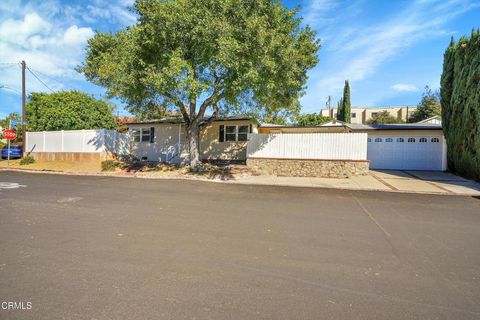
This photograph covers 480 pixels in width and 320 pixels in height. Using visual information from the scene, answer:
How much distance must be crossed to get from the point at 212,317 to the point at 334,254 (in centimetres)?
235

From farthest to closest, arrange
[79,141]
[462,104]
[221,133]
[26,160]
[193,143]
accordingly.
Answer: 1. [221,133]
2. [26,160]
3. [79,141]
4. [193,143]
5. [462,104]

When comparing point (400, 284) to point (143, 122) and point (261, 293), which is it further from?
point (143, 122)

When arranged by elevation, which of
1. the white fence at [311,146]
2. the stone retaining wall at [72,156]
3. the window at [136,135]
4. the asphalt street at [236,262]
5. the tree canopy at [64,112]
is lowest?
the asphalt street at [236,262]

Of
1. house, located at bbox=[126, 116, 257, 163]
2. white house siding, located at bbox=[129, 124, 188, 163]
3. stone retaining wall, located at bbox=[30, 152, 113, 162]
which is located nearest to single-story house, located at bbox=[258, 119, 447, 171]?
house, located at bbox=[126, 116, 257, 163]

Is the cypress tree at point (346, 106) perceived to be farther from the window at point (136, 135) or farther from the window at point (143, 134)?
the window at point (136, 135)

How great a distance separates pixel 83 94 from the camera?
24.4 meters

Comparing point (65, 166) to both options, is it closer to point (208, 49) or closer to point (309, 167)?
point (208, 49)

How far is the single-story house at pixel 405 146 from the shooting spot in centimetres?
1680

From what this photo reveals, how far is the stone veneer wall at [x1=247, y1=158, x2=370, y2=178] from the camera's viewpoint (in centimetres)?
1377

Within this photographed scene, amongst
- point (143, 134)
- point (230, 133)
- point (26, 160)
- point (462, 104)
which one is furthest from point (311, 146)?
point (26, 160)

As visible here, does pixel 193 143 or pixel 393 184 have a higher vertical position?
pixel 193 143

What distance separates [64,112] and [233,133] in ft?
50.0

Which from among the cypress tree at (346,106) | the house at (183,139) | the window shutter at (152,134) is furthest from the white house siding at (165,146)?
the cypress tree at (346,106)

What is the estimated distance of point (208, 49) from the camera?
10.8m
